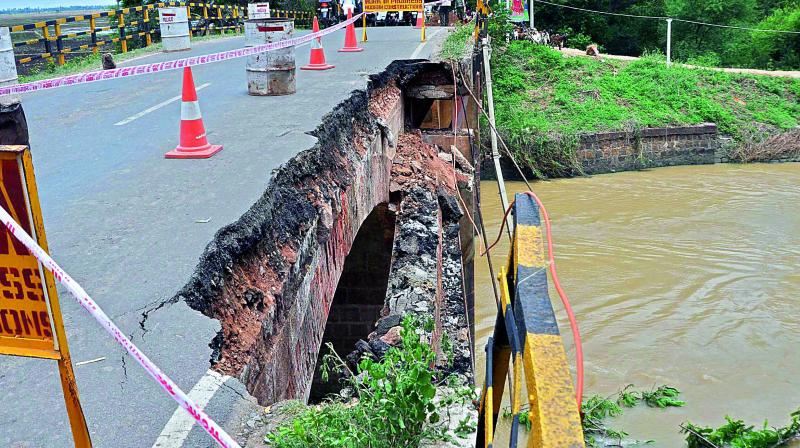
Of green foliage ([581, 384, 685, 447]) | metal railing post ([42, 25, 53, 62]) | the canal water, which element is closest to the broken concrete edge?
green foliage ([581, 384, 685, 447])

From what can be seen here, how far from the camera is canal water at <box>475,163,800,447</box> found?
958 centimetres

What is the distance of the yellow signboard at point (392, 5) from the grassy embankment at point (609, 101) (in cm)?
474

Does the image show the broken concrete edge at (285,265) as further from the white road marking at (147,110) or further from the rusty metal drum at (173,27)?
the rusty metal drum at (173,27)

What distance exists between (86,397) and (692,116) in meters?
20.8

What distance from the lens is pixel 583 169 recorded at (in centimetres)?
2016

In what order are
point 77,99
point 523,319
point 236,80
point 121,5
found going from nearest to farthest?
point 523,319, point 77,99, point 236,80, point 121,5

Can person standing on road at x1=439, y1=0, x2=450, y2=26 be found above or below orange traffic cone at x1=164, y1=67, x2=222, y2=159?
above

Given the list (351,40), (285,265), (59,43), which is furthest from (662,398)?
(59,43)

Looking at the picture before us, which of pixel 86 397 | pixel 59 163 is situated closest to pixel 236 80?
pixel 59 163

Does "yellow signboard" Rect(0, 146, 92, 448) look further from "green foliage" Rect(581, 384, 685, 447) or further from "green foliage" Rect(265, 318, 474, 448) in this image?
"green foliage" Rect(581, 384, 685, 447)

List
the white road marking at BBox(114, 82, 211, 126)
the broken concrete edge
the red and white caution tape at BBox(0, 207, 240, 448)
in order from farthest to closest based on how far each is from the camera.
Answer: the white road marking at BBox(114, 82, 211, 126) < the broken concrete edge < the red and white caution tape at BBox(0, 207, 240, 448)

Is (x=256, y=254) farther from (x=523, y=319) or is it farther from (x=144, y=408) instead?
(x=523, y=319)

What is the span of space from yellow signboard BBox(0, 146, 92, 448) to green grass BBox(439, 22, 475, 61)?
31.6 feet

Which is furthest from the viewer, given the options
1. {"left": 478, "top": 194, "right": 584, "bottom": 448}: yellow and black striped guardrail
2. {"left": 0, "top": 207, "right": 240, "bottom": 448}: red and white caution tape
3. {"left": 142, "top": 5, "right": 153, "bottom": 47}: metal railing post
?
{"left": 142, "top": 5, "right": 153, "bottom": 47}: metal railing post
